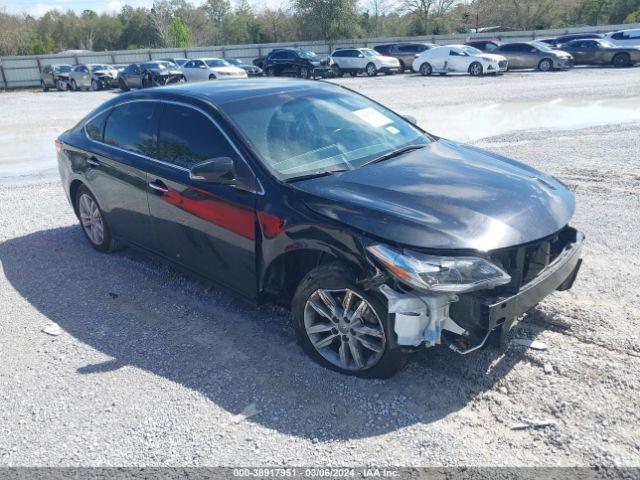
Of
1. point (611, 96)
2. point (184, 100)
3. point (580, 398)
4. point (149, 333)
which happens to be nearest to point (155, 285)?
point (149, 333)

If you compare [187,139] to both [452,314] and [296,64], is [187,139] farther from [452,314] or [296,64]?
[296,64]

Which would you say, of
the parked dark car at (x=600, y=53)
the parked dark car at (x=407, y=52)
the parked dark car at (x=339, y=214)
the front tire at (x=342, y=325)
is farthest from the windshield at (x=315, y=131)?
the parked dark car at (x=407, y=52)

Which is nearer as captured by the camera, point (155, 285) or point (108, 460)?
point (108, 460)

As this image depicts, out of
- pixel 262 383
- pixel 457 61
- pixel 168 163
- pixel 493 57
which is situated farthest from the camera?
pixel 457 61

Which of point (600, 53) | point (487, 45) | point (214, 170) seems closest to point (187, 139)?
point (214, 170)

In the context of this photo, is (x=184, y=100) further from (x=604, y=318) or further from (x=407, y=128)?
(x=604, y=318)

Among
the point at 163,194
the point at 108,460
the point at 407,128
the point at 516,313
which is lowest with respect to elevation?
the point at 108,460

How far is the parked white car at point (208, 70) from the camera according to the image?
96.2ft

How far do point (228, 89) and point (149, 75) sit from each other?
2622 cm

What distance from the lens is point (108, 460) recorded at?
2.95 metres

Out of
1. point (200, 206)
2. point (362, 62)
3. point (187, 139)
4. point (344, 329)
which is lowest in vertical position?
point (344, 329)

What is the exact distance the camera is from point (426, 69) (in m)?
30.5

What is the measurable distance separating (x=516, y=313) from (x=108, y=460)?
2.38 meters

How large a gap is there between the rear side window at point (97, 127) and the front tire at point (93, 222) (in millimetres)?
593
